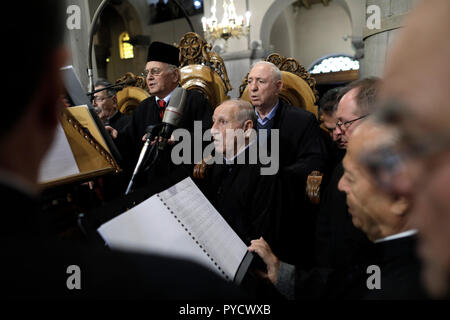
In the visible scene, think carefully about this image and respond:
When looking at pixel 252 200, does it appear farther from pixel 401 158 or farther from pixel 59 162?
pixel 401 158

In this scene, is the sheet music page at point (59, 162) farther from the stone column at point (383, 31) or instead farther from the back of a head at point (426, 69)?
the stone column at point (383, 31)

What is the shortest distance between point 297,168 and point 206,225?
211 centimetres

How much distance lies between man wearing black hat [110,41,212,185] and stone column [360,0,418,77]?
72.3 inches

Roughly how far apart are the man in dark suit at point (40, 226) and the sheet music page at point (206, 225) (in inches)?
28.3

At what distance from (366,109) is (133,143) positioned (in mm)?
2348

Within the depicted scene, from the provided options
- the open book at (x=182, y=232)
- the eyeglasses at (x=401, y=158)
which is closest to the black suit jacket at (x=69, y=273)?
the eyeglasses at (x=401, y=158)

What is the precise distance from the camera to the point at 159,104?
360 centimetres

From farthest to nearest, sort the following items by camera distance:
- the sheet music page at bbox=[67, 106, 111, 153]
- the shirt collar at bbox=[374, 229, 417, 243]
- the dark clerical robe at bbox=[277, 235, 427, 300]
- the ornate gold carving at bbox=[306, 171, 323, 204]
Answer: the ornate gold carving at bbox=[306, 171, 323, 204] < the sheet music page at bbox=[67, 106, 111, 153] < the shirt collar at bbox=[374, 229, 417, 243] < the dark clerical robe at bbox=[277, 235, 427, 300]

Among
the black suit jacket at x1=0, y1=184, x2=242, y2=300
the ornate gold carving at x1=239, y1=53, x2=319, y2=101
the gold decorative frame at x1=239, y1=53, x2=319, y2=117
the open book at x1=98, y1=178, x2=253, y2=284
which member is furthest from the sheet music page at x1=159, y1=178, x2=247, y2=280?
the ornate gold carving at x1=239, y1=53, x2=319, y2=101

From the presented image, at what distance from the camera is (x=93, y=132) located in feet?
4.99

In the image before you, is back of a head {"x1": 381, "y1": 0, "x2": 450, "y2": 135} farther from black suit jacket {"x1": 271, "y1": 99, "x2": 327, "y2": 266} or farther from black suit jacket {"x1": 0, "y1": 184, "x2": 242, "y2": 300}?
black suit jacket {"x1": 271, "y1": 99, "x2": 327, "y2": 266}

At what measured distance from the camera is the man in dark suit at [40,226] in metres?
0.44

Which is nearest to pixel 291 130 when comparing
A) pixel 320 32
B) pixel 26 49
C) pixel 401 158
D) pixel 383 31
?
pixel 383 31

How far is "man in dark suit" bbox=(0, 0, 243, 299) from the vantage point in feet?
1.43
